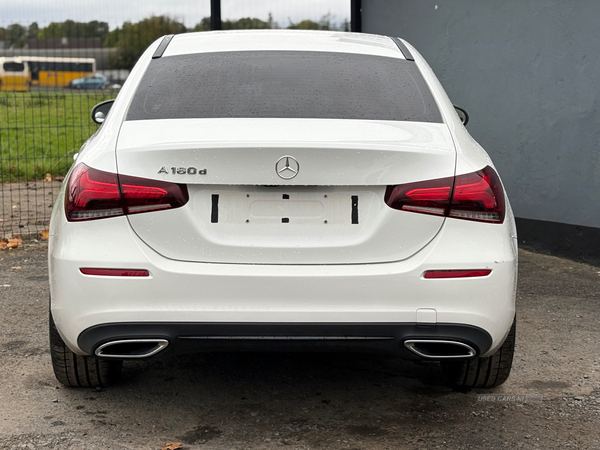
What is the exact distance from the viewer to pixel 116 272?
10.3ft

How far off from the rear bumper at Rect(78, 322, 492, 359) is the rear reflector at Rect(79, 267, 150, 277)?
19 cm

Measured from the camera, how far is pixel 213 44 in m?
4.14

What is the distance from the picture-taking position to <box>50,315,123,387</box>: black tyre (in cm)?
378

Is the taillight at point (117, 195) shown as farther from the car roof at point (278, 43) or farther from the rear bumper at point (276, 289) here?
the car roof at point (278, 43)

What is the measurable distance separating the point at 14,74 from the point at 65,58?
2.69 ft

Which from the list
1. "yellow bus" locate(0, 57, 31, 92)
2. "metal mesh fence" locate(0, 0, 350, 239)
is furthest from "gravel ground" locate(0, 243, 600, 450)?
"yellow bus" locate(0, 57, 31, 92)

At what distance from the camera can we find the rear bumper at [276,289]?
3100mm

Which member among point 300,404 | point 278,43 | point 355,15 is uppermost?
point 355,15

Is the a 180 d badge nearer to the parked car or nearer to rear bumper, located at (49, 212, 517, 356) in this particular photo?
rear bumper, located at (49, 212, 517, 356)

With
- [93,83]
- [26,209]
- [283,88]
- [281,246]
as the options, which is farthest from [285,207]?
[93,83]

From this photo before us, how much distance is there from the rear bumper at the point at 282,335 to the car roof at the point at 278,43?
4.93 ft

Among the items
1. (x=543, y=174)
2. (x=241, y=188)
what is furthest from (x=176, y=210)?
(x=543, y=174)

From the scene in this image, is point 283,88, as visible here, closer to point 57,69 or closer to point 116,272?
point 116,272

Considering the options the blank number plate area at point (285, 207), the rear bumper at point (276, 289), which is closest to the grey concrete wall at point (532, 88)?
the rear bumper at point (276, 289)
